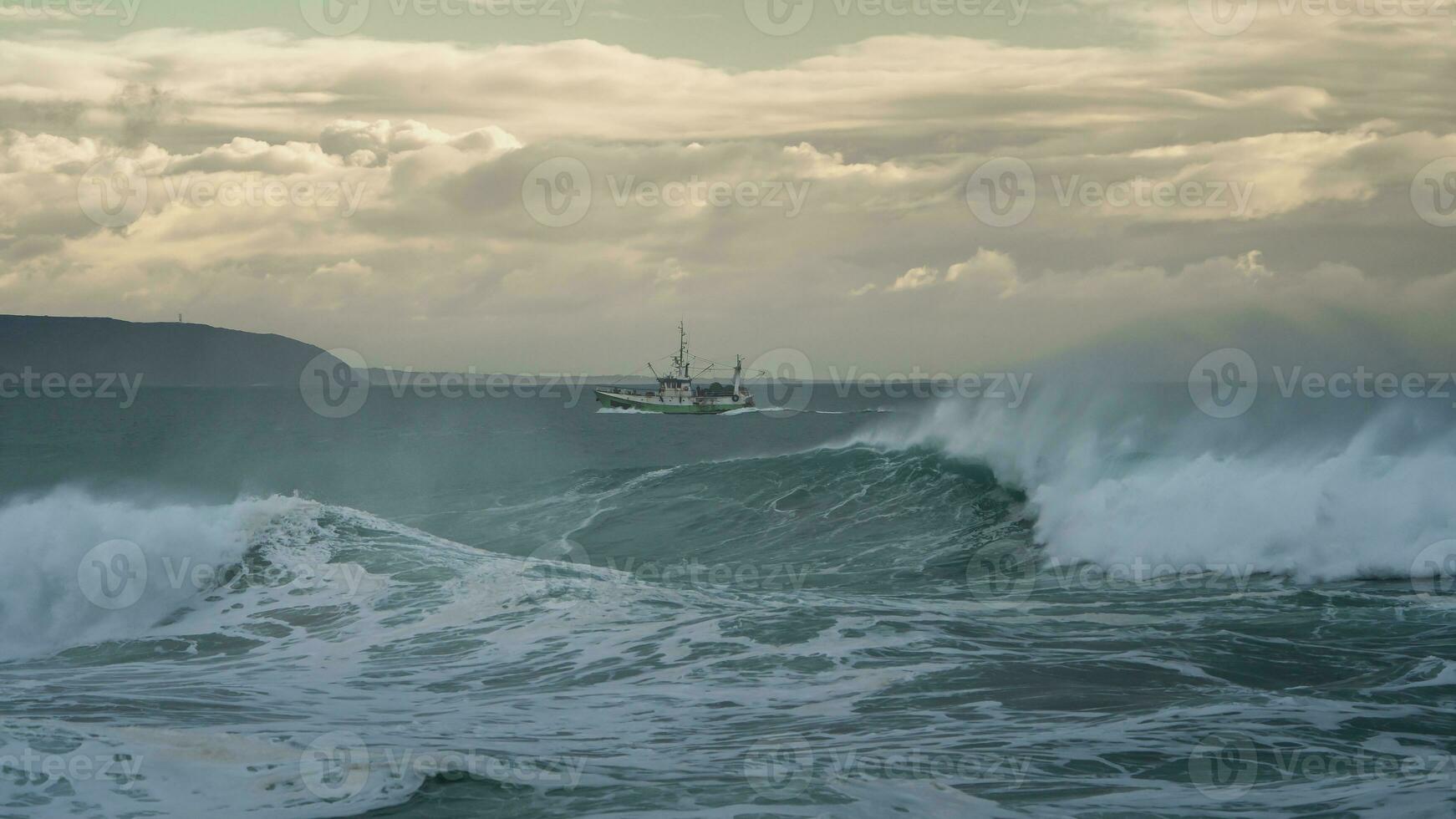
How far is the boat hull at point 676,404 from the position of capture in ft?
396

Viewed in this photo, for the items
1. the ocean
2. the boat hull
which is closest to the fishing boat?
the boat hull

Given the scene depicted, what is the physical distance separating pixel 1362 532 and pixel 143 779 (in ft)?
65.4

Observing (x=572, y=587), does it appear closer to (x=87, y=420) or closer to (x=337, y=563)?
(x=337, y=563)

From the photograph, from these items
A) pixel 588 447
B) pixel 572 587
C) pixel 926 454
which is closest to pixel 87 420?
pixel 588 447
